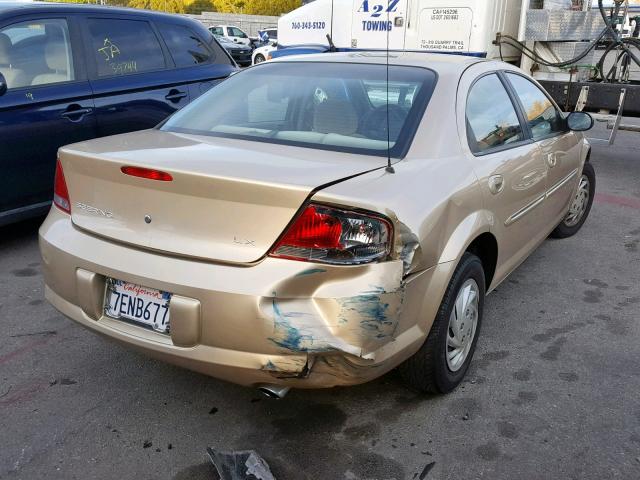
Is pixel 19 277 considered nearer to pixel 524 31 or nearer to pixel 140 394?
pixel 140 394

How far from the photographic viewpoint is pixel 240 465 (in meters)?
2.31

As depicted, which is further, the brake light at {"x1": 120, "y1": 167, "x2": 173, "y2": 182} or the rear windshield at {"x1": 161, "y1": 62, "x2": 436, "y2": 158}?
the rear windshield at {"x1": 161, "y1": 62, "x2": 436, "y2": 158}

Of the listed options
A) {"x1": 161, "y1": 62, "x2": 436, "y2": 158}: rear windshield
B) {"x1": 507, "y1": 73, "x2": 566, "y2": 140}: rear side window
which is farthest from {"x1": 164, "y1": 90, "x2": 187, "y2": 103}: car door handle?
{"x1": 507, "y1": 73, "x2": 566, "y2": 140}: rear side window

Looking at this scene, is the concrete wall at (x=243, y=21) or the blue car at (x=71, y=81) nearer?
the blue car at (x=71, y=81)

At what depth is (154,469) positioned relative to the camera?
239 cm

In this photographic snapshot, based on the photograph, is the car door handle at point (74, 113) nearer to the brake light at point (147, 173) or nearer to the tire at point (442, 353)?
the brake light at point (147, 173)

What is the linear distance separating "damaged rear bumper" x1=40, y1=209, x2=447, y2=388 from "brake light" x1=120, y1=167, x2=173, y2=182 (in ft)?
0.94

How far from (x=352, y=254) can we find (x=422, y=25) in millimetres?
6287

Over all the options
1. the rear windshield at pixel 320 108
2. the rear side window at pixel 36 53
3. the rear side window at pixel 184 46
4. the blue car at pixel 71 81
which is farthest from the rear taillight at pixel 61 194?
the rear side window at pixel 184 46

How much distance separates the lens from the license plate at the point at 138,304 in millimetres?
2287

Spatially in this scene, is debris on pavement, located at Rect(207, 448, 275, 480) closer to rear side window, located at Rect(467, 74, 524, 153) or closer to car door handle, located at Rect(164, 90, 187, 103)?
rear side window, located at Rect(467, 74, 524, 153)

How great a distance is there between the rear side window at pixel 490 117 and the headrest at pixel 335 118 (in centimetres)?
56

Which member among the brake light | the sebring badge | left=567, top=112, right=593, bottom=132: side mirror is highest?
the brake light

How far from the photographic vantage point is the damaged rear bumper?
6.91 feet
